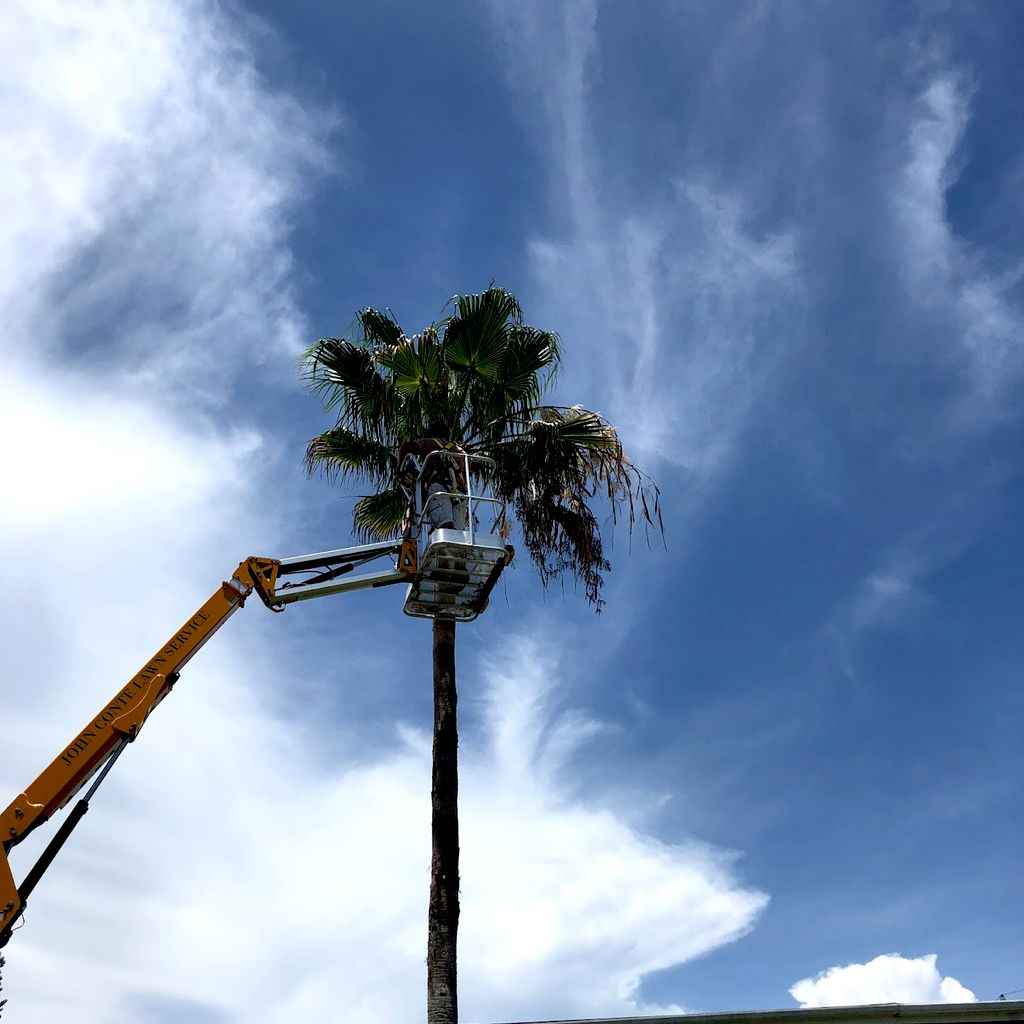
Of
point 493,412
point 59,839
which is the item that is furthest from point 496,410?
point 59,839

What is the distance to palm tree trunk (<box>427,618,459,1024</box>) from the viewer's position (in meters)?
11.7

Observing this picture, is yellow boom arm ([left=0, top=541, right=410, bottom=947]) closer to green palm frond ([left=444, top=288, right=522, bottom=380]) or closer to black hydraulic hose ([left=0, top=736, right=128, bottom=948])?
black hydraulic hose ([left=0, top=736, right=128, bottom=948])

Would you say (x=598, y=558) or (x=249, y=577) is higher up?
(x=598, y=558)

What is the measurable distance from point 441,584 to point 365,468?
399 centimetres

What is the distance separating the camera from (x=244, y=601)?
12555 mm

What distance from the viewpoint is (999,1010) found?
11414 mm

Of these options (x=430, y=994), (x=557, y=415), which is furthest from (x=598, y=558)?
(x=430, y=994)

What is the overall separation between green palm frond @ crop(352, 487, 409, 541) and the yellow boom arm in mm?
3079

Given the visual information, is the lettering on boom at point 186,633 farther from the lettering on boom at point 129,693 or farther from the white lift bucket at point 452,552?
the white lift bucket at point 452,552

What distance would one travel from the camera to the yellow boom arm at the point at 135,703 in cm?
1030

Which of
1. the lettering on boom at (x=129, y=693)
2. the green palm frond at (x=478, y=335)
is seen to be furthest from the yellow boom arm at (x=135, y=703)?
the green palm frond at (x=478, y=335)

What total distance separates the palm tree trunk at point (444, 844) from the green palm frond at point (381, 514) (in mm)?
2795

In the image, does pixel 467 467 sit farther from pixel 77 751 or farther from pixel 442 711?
pixel 77 751

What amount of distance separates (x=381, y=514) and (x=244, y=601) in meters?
4.29
